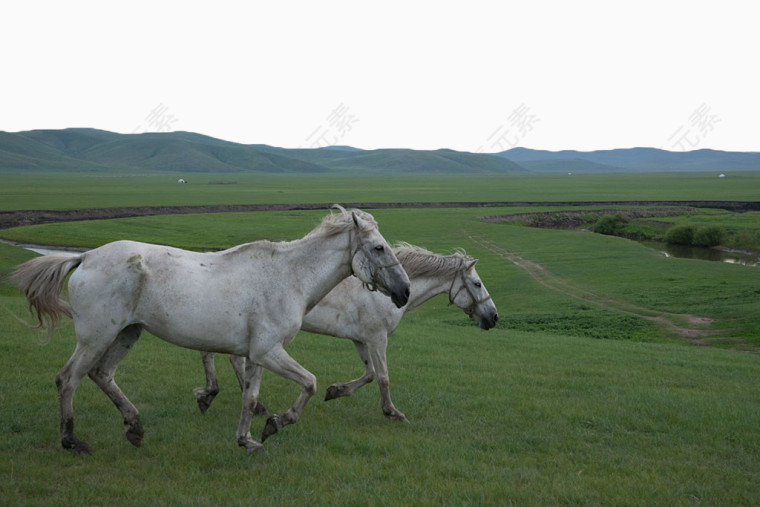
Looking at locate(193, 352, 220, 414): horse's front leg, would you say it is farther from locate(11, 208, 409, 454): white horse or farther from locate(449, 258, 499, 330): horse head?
locate(449, 258, 499, 330): horse head

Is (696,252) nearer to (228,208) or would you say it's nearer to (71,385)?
(71,385)

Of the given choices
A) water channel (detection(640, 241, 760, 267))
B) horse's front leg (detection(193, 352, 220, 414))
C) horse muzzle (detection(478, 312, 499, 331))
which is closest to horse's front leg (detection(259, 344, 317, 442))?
horse's front leg (detection(193, 352, 220, 414))

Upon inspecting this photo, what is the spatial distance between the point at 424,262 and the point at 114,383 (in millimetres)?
4744

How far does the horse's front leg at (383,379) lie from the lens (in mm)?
9250

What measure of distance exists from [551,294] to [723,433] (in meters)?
22.5

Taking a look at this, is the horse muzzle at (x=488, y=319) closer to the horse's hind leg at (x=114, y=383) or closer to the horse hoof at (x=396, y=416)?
the horse hoof at (x=396, y=416)

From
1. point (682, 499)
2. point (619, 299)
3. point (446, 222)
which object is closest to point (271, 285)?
point (682, 499)

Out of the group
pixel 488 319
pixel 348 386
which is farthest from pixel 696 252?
pixel 348 386

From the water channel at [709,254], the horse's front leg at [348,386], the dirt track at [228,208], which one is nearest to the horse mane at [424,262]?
the horse's front leg at [348,386]

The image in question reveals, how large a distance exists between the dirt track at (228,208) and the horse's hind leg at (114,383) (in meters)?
58.8

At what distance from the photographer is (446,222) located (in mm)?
67125

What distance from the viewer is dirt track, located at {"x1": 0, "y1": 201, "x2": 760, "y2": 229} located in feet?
215

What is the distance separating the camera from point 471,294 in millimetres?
10445

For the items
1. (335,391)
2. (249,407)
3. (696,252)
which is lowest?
(696,252)
